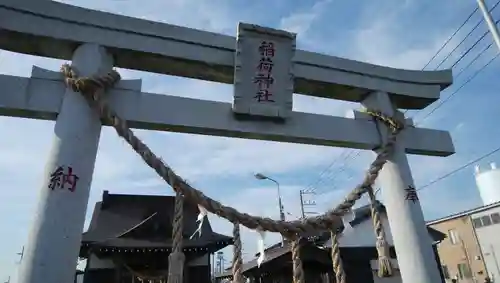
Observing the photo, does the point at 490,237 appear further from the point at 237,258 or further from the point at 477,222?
the point at 237,258

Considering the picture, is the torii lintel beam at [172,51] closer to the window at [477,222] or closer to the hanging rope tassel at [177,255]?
the hanging rope tassel at [177,255]

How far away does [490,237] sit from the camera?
813 inches

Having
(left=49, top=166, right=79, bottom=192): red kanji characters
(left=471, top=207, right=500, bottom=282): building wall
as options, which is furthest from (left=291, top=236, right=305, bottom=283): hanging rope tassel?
(left=471, top=207, right=500, bottom=282): building wall

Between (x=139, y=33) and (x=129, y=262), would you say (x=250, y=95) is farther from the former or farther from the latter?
(x=129, y=262)

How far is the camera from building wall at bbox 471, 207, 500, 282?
20205 millimetres

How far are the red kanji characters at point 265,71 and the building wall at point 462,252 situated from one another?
23.5 m

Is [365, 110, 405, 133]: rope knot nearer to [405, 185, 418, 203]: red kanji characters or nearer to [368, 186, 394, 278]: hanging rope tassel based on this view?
[405, 185, 418, 203]: red kanji characters

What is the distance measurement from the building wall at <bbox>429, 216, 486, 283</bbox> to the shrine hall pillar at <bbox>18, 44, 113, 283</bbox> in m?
24.7

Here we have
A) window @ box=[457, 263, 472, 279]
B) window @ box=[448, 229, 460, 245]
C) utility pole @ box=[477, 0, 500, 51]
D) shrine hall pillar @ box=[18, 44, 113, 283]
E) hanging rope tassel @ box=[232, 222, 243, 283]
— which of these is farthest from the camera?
window @ box=[448, 229, 460, 245]

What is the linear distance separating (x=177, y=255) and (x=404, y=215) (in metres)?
2.25

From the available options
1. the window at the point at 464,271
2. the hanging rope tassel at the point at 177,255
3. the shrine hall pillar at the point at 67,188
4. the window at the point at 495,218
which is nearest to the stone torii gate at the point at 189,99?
the shrine hall pillar at the point at 67,188

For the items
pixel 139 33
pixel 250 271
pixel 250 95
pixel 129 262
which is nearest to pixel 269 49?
pixel 250 95

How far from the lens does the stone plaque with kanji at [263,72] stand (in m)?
3.38

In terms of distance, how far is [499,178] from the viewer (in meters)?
25.3
